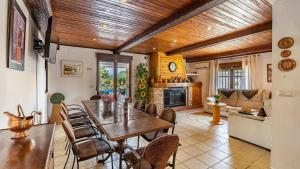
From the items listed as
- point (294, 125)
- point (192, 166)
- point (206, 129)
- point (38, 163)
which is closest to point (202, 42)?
point (206, 129)

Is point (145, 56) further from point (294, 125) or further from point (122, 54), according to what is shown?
point (294, 125)

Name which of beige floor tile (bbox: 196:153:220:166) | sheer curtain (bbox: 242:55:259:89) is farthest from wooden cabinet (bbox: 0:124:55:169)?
sheer curtain (bbox: 242:55:259:89)

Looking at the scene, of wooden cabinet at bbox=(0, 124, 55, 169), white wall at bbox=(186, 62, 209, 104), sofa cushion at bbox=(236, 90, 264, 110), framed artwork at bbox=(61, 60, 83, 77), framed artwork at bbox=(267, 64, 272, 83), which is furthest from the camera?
white wall at bbox=(186, 62, 209, 104)

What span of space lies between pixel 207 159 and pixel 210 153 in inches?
9.9

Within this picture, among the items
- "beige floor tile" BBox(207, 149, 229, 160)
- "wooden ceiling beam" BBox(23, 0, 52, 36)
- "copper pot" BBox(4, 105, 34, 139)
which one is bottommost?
"beige floor tile" BBox(207, 149, 229, 160)

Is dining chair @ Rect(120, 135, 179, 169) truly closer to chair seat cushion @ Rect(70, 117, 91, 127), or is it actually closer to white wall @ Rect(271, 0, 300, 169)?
white wall @ Rect(271, 0, 300, 169)

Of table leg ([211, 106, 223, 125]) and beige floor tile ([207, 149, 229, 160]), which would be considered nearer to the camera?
beige floor tile ([207, 149, 229, 160])

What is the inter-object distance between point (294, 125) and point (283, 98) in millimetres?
371

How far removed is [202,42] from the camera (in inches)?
179

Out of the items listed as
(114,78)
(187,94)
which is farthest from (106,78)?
(187,94)

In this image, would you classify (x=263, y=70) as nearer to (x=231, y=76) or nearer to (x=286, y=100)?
(x=231, y=76)

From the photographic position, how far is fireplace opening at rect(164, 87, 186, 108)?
666 centimetres

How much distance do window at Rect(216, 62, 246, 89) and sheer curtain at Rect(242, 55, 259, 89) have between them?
0.13 meters

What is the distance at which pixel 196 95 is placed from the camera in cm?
752
